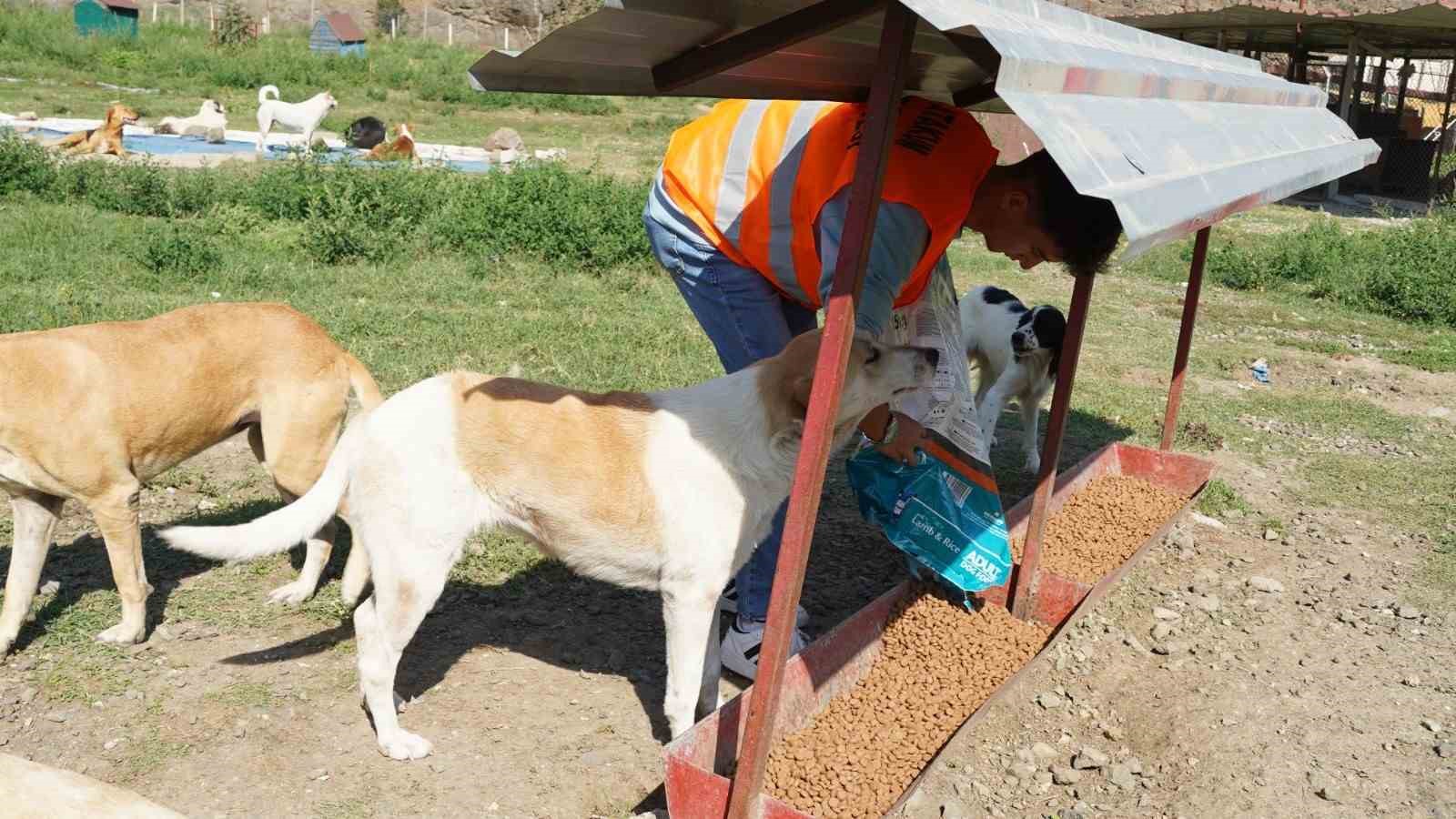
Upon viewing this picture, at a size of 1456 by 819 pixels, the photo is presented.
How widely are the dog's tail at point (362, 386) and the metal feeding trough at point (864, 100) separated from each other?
1.76 metres

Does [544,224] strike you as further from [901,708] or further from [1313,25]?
[1313,25]

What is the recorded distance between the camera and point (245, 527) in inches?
131

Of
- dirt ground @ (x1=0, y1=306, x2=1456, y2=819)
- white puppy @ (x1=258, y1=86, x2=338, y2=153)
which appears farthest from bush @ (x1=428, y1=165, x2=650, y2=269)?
white puppy @ (x1=258, y1=86, x2=338, y2=153)

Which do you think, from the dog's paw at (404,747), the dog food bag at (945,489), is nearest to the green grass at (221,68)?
the dog food bag at (945,489)

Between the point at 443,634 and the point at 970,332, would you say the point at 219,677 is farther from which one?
the point at 970,332

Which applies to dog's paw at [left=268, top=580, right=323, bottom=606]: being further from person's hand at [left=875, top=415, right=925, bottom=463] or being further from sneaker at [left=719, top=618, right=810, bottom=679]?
person's hand at [left=875, top=415, right=925, bottom=463]

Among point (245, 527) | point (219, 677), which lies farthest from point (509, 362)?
point (245, 527)

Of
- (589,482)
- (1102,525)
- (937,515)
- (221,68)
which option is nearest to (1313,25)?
(1102,525)

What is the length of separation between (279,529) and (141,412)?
3.28 feet

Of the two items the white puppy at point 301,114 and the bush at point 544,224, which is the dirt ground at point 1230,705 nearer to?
the bush at point 544,224

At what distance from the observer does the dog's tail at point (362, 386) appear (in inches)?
175

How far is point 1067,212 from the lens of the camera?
334 cm

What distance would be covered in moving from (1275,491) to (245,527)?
5.56m

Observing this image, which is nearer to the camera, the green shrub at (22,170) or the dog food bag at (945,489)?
the dog food bag at (945,489)
